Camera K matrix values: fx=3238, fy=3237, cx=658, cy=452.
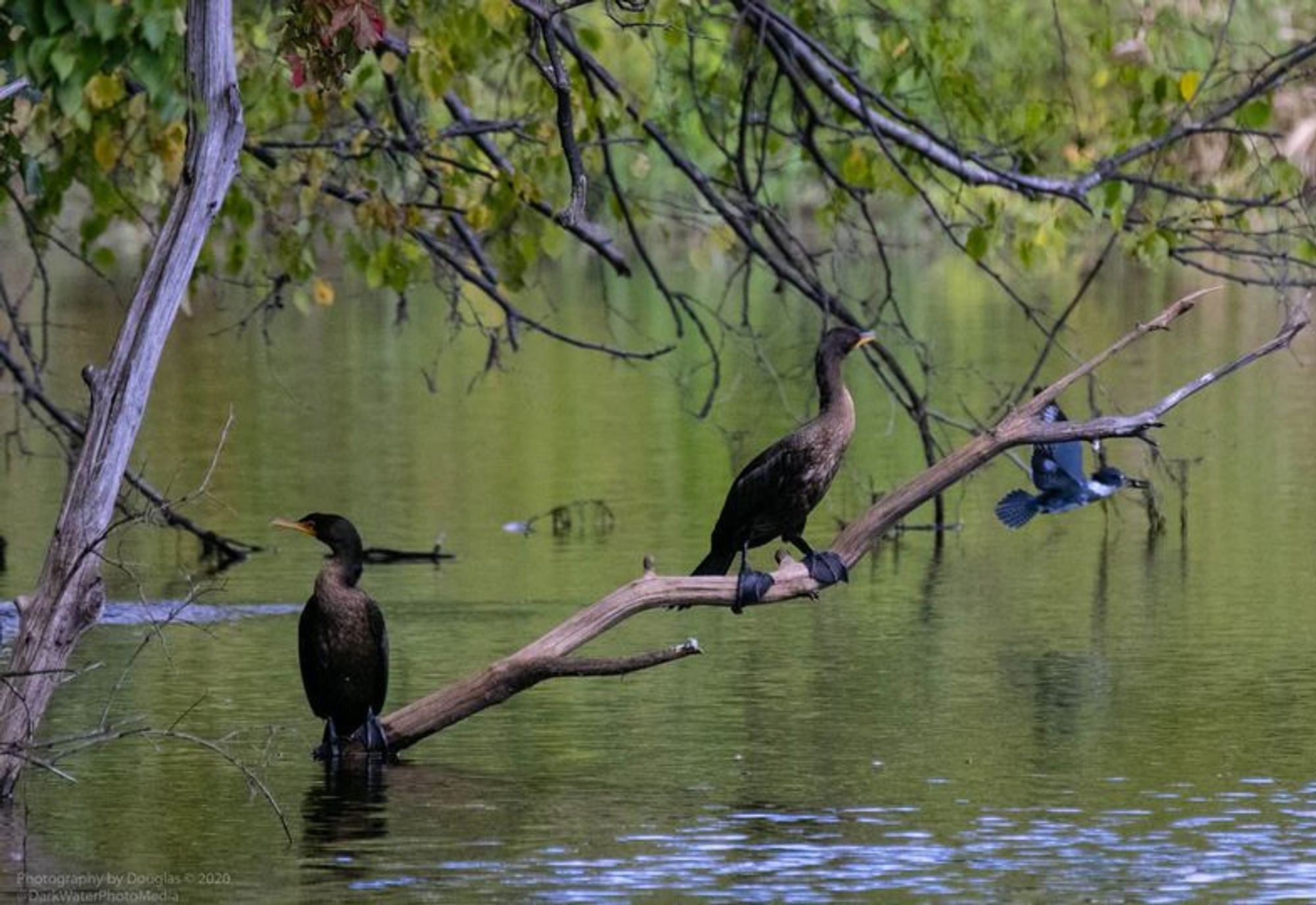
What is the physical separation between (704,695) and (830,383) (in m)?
2.11

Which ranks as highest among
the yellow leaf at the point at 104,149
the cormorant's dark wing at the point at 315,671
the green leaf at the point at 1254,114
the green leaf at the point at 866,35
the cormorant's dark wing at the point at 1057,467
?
the green leaf at the point at 866,35

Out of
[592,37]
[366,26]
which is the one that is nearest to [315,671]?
[592,37]

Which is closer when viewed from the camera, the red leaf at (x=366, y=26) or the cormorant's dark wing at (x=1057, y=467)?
the red leaf at (x=366, y=26)

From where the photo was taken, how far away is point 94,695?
1120cm

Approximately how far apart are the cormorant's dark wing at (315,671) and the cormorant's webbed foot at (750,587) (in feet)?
6.21

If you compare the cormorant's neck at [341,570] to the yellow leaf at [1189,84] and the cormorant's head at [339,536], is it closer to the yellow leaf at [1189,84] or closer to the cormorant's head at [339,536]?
the cormorant's head at [339,536]

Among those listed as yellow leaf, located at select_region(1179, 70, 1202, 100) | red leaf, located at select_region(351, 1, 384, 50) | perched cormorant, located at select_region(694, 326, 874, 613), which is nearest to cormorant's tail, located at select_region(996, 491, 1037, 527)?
perched cormorant, located at select_region(694, 326, 874, 613)

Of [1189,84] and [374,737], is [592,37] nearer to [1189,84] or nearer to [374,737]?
[1189,84]

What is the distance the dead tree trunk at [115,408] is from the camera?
820cm

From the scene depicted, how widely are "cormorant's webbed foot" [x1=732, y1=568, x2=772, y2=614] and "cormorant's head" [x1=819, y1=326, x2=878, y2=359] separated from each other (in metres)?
1.11

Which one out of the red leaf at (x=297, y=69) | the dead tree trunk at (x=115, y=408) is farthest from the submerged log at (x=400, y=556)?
the red leaf at (x=297, y=69)

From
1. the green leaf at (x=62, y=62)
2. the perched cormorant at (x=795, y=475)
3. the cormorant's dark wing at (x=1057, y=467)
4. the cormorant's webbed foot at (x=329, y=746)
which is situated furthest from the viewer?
the cormorant's webbed foot at (x=329, y=746)

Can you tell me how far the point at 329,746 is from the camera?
9828 millimetres

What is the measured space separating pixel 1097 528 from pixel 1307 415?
6480 mm
